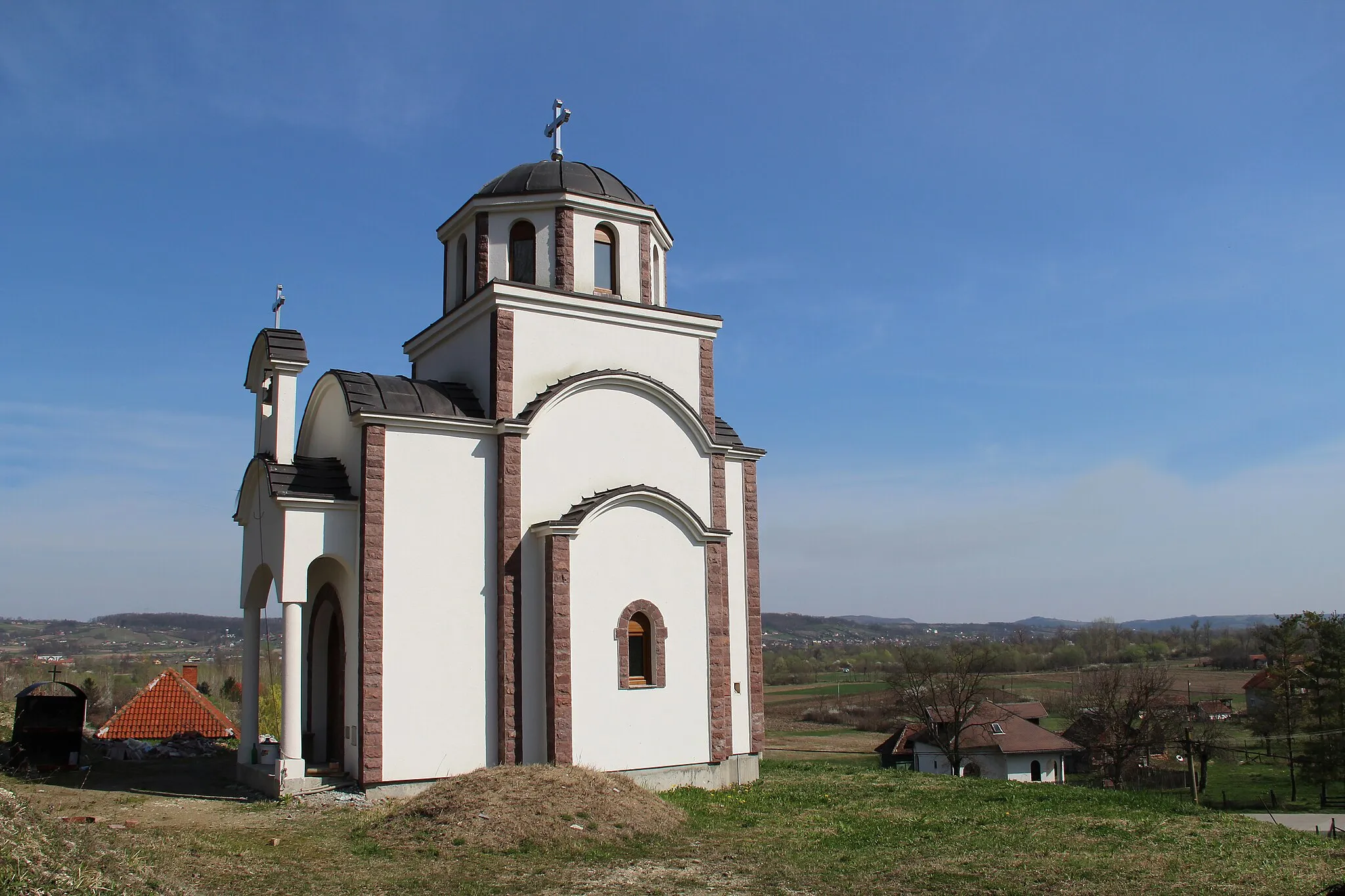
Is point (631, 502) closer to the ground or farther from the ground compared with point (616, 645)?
farther from the ground

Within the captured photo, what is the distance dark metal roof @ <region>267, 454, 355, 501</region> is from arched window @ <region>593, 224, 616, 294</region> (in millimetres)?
5322

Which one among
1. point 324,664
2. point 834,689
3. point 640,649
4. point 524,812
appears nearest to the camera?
point 524,812

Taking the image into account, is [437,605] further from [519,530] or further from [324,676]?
[324,676]

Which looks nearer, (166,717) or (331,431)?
(331,431)

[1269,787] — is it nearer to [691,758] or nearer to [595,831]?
[691,758]

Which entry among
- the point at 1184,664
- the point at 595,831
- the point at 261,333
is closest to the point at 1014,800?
the point at 595,831

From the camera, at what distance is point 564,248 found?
55.8 feet

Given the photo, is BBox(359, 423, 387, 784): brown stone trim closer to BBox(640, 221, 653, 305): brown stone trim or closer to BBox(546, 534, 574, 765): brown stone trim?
BBox(546, 534, 574, 765): brown stone trim

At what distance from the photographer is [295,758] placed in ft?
46.5

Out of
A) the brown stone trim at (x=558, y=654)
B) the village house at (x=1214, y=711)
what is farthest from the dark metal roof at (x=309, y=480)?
the village house at (x=1214, y=711)

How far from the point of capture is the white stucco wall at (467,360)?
52.5 feet

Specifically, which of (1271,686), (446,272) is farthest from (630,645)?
(1271,686)

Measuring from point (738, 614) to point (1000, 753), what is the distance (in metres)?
34.4

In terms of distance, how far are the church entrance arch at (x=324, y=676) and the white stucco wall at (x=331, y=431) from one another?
236 cm
